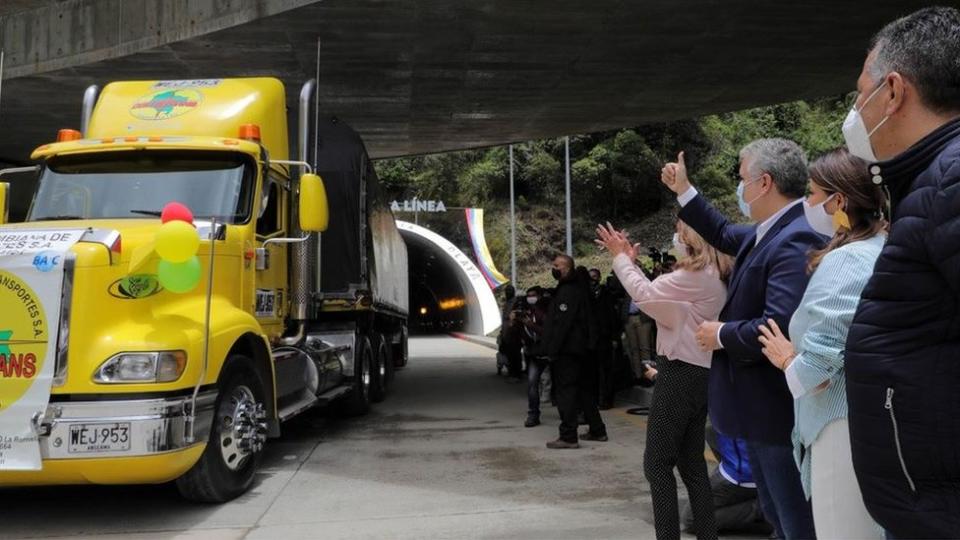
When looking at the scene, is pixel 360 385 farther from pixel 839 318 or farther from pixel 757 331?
pixel 839 318

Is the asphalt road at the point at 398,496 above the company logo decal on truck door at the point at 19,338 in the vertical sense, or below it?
below

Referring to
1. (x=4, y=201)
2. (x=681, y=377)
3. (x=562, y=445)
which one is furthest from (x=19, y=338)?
(x=562, y=445)

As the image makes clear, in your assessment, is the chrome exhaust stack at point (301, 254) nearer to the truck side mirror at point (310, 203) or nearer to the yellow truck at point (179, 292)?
the yellow truck at point (179, 292)

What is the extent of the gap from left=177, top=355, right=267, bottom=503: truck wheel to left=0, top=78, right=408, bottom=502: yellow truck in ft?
0.05

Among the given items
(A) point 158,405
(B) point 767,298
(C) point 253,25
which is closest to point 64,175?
(A) point 158,405

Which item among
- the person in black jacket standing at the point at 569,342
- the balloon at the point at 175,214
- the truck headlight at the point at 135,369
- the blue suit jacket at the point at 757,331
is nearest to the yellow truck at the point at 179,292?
the truck headlight at the point at 135,369

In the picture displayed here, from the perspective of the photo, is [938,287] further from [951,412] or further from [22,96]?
[22,96]

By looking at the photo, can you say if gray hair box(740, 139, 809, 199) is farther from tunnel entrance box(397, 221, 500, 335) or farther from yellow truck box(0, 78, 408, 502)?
tunnel entrance box(397, 221, 500, 335)

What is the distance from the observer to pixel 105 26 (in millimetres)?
11039

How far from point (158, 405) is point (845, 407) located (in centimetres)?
418

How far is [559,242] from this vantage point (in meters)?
50.2

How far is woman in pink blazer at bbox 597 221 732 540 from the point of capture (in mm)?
4020

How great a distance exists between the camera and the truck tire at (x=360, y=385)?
10.0m

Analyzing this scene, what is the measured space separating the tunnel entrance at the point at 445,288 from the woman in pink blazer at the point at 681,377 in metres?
25.3
